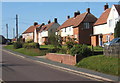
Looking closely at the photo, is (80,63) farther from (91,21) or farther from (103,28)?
(91,21)

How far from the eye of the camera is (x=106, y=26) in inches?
1781

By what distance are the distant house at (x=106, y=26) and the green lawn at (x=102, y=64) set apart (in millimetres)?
→ 22688

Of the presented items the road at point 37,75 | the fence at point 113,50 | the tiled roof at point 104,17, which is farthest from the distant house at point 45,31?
the road at point 37,75

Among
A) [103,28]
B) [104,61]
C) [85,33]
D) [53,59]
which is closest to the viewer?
[104,61]

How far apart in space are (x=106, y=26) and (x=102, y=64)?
93.2 ft

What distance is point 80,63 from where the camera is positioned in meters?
20.9

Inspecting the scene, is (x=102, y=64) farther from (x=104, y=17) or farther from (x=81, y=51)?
(x=104, y=17)

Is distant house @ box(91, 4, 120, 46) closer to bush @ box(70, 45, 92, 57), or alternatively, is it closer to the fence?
bush @ box(70, 45, 92, 57)

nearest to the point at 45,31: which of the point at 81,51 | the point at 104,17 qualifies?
the point at 104,17

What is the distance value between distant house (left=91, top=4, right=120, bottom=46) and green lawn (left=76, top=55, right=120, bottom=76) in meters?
22.7

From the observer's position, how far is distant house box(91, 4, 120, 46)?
42.4m

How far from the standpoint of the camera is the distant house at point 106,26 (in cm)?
4242

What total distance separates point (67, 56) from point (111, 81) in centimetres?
1111

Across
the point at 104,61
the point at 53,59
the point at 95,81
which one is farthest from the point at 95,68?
the point at 53,59
